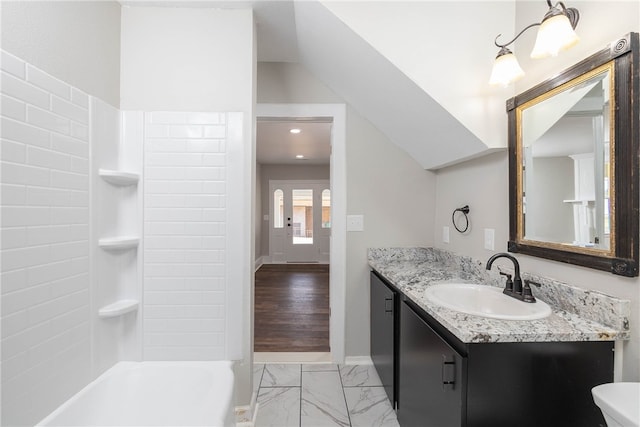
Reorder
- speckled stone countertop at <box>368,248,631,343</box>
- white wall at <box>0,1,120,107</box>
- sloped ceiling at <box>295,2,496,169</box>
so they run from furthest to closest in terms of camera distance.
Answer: sloped ceiling at <box>295,2,496,169</box> → white wall at <box>0,1,120,107</box> → speckled stone countertop at <box>368,248,631,343</box>

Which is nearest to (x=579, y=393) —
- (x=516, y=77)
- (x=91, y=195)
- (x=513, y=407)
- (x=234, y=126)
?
(x=513, y=407)

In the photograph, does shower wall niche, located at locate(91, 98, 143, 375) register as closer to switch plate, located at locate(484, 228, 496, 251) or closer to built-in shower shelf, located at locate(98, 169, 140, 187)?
built-in shower shelf, located at locate(98, 169, 140, 187)

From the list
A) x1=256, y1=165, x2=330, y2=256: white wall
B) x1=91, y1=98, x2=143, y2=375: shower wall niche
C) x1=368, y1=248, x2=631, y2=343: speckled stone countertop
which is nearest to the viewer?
x1=368, y1=248, x2=631, y2=343: speckled stone countertop

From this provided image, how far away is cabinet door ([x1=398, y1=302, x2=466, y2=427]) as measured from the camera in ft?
3.30

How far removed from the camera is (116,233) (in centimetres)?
155

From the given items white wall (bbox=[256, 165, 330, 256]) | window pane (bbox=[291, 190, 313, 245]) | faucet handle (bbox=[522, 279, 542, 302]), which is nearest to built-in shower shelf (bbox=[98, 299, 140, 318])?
faucet handle (bbox=[522, 279, 542, 302])

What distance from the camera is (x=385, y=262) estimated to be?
2293mm

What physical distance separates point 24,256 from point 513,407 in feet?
5.85

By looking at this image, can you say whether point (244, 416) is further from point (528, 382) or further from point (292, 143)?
point (292, 143)

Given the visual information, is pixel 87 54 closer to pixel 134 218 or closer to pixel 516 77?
pixel 134 218

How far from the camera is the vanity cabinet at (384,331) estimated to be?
1726mm

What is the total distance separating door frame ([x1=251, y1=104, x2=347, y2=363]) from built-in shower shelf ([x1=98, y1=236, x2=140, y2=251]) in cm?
129

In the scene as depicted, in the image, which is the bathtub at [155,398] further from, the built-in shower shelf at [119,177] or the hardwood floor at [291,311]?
the hardwood floor at [291,311]

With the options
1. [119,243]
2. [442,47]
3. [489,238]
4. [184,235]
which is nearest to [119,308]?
[119,243]
